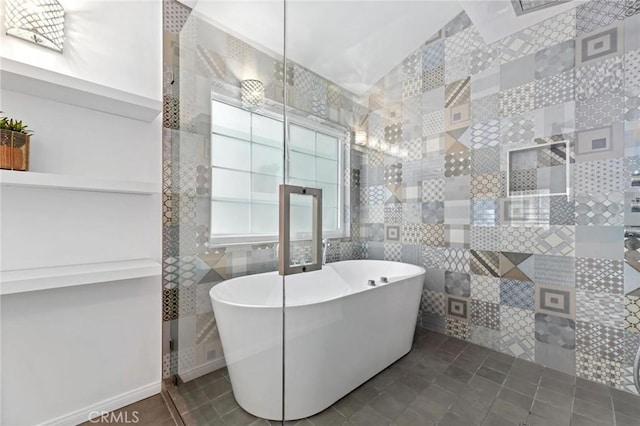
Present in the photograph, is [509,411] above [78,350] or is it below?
below

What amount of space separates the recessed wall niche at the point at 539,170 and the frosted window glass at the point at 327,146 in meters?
0.99

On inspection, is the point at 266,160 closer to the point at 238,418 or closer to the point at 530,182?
the point at 238,418

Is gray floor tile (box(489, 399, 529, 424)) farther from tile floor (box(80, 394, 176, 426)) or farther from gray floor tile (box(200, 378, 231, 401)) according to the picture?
tile floor (box(80, 394, 176, 426))

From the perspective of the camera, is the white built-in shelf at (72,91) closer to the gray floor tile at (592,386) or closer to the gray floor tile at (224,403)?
the gray floor tile at (224,403)

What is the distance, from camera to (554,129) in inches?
50.5

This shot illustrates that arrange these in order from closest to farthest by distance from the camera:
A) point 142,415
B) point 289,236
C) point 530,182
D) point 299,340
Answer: point 289,236, point 299,340, point 530,182, point 142,415

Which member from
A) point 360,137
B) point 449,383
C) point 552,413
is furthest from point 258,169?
point 552,413

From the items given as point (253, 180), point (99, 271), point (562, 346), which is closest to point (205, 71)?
point (253, 180)

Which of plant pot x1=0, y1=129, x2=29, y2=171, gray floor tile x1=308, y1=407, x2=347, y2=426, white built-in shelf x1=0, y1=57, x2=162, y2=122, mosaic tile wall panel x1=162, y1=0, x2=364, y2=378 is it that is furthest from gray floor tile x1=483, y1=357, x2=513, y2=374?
plant pot x1=0, y1=129, x2=29, y2=171

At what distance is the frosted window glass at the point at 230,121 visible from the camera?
1.35 m

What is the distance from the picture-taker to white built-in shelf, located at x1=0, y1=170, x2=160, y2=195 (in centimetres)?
117

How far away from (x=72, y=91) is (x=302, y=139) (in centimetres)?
118

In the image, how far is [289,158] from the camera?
1.16 m

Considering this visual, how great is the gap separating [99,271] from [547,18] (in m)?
2.62
